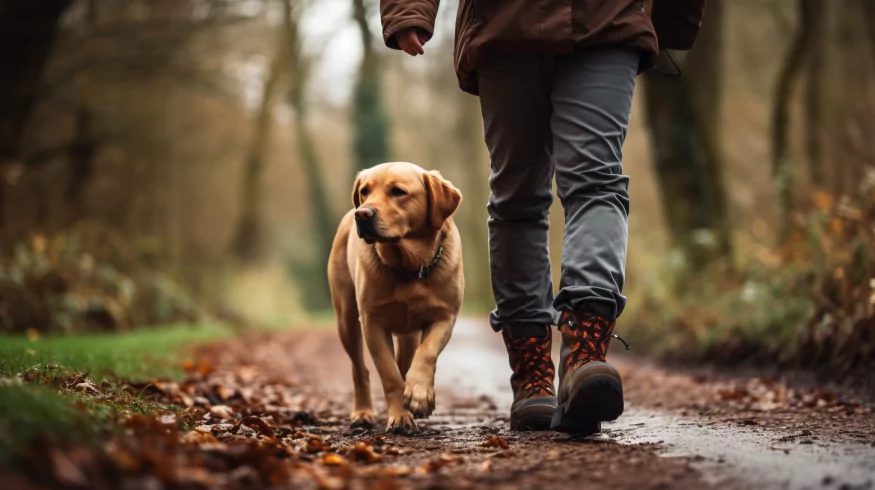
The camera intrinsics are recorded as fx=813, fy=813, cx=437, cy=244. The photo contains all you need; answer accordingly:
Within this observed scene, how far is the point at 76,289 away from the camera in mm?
9797

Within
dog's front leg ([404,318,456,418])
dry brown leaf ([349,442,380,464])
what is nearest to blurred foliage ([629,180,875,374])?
dog's front leg ([404,318,456,418])

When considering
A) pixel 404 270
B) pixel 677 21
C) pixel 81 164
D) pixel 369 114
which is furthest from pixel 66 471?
pixel 369 114

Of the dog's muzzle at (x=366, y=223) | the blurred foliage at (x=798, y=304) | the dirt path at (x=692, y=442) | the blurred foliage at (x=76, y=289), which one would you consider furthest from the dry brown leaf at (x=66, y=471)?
the blurred foliage at (x=76, y=289)

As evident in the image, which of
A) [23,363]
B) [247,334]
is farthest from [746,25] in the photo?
[23,363]

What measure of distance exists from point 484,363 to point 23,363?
17.8 ft

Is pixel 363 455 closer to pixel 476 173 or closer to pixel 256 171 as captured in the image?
pixel 256 171

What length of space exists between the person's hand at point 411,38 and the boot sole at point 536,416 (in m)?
1.62

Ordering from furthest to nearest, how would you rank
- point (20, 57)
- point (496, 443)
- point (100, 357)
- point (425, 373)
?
point (20, 57)
point (100, 357)
point (425, 373)
point (496, 443)

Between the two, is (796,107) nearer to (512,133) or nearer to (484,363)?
(484,363)

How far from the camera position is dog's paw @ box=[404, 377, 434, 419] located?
3.59 m

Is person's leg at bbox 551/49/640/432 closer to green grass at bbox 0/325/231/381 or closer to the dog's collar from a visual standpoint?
the dog's collar

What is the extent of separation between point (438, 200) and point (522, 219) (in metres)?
0.47

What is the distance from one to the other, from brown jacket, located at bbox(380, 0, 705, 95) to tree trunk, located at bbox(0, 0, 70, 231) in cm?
692

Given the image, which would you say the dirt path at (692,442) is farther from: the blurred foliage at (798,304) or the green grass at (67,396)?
the green grass at (67,396)
